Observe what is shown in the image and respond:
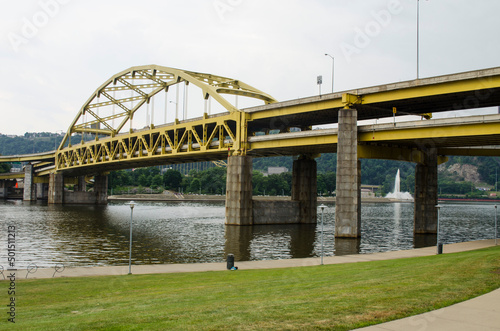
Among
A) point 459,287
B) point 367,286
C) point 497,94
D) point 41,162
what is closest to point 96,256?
point 367,286

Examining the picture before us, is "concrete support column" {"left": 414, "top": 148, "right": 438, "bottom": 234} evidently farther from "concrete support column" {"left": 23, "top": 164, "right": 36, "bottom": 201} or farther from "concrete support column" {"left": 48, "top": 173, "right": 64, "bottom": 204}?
"concrete support column" {"left": 23, "top": 164, "right": 36, "bottom": 201}

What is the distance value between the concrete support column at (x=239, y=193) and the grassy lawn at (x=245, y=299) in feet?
131

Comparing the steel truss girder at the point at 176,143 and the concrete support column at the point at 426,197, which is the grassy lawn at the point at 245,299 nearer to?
the concrete support column at the point at 426,197

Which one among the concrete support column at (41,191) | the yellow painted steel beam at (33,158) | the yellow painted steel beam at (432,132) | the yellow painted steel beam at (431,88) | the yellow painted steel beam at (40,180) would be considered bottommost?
the concrete support column at (41,191)

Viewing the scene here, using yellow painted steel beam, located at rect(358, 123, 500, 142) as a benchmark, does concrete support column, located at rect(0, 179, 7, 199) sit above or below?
below

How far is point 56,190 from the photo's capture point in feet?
425

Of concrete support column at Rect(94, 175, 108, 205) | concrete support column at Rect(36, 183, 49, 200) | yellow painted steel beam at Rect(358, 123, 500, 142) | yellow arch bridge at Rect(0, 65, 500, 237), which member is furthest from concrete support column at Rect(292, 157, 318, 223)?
concrete support column at Rect(36, 183, 49, 200)

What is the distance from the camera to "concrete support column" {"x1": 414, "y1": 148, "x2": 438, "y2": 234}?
52531 mm

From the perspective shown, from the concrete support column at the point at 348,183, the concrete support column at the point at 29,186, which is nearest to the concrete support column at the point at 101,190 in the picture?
the concrete support column at the point at 29,186

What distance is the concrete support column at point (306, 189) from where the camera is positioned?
6844 centimetres

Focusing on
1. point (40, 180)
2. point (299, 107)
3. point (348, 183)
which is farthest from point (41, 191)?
point (348, 183)

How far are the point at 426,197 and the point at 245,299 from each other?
146ft

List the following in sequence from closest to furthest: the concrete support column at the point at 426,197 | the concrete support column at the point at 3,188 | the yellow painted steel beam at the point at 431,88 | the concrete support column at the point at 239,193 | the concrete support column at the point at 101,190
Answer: the yellow painted steel beam at the point at 431,88, the concrete support column at the point at 426,197, the concrete support column at the point at 239,193, the concrete support column at the point at 101,190, the concrete support column at the point at 3,188

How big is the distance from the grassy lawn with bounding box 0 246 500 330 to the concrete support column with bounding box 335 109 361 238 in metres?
25.1
